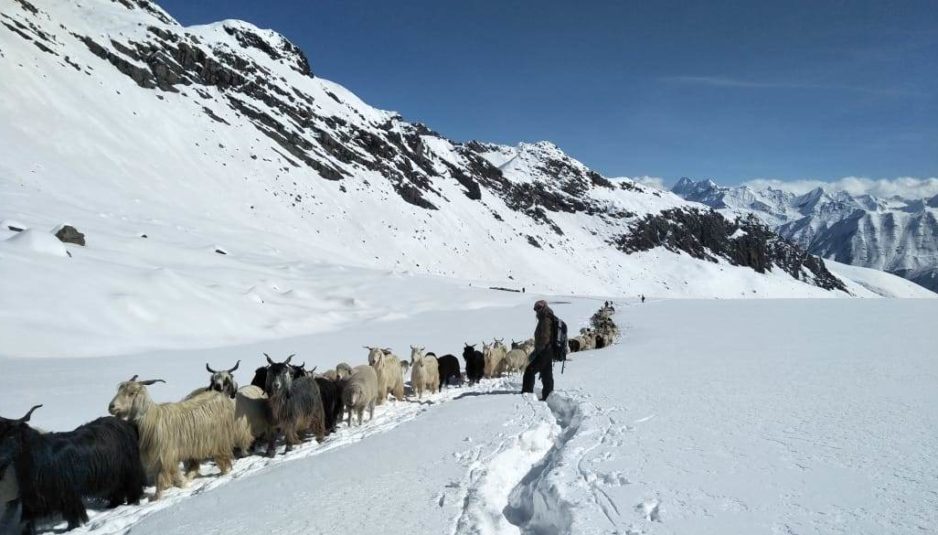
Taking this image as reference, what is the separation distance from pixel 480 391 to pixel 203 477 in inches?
251

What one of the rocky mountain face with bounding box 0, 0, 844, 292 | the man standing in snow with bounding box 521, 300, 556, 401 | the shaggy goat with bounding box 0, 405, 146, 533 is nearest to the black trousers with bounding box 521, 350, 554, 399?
the man standing in snow with bounding box 521, 300, 556, 401

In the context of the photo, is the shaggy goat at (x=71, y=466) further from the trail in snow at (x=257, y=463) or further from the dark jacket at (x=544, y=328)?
the dark jacket at (x=544, y=328)

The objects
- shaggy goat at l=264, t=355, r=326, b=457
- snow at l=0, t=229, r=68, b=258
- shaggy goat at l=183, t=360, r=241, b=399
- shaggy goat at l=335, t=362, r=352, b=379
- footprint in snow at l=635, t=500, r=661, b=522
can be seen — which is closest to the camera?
footprint in snow at l=635, t=500, r=661, b=522

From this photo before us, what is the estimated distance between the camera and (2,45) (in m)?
46.6

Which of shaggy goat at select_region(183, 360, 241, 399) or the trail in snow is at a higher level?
shaggy goat at select_region(183, 360, 241, 399)

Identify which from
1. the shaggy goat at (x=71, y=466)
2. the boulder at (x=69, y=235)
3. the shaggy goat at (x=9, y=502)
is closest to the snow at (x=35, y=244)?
the boulder at (x=69, y=235)

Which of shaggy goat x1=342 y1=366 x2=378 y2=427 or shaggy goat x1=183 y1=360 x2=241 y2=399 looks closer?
shaggy goat x1=183 y1=360 x2=241 y2=399

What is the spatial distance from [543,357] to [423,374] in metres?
2.71

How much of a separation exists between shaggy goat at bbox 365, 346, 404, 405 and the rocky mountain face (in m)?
29.0

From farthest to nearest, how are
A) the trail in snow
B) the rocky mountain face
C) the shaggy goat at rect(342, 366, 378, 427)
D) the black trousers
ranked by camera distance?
the rocky mountain face < the black trousers < the shaggy goat at rect(342, 366, 378, 427) < the trail in snow

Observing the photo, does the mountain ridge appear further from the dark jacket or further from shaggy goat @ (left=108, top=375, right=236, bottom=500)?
the dark jacket

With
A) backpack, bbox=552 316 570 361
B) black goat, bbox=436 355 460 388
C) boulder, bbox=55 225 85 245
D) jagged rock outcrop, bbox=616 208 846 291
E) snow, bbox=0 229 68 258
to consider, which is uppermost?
jagged rock outcrop, bbox=616 208 846 291

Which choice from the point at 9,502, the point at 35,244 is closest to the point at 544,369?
the point at 9,502

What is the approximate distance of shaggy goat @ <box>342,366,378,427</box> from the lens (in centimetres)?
881
